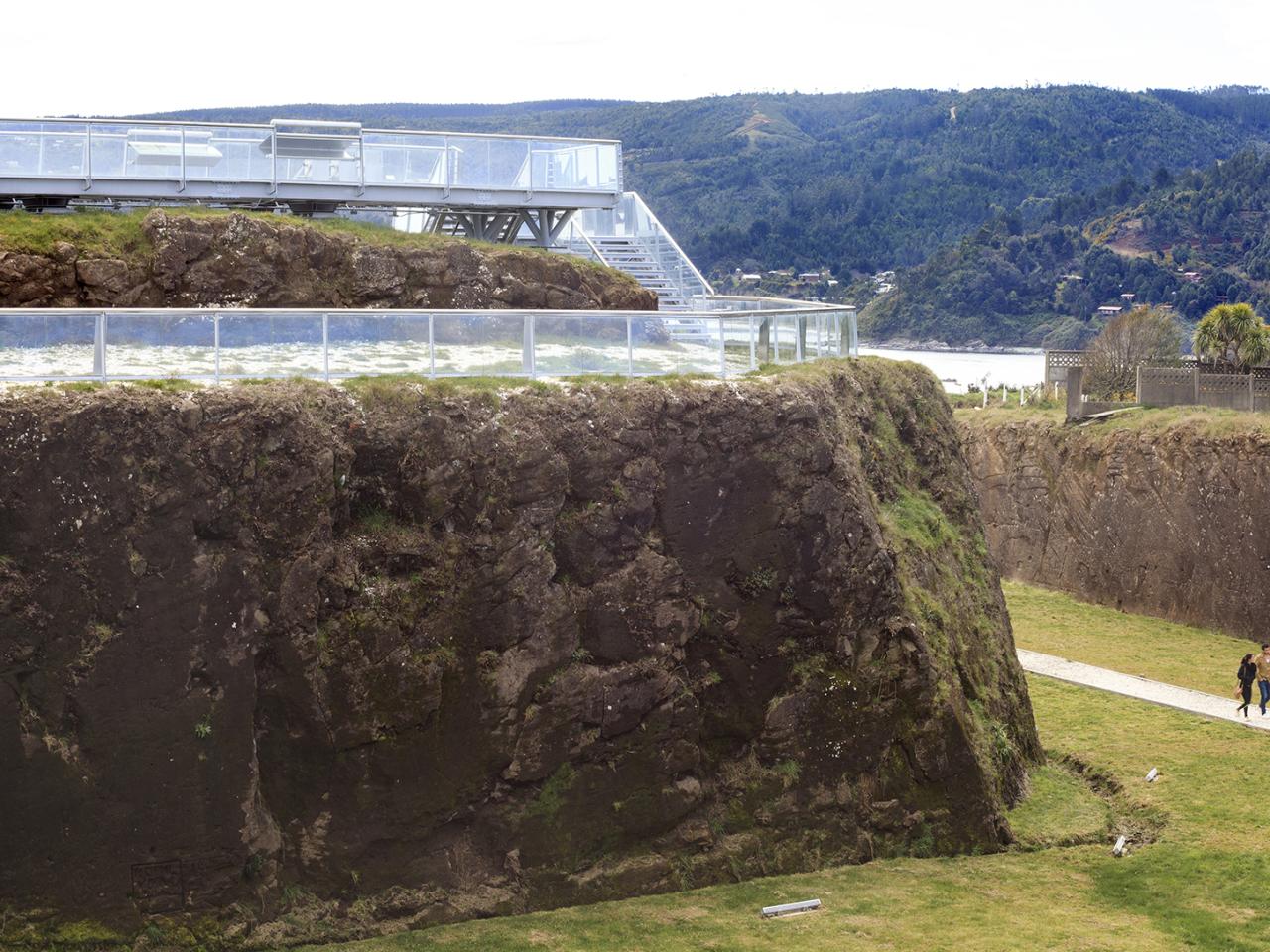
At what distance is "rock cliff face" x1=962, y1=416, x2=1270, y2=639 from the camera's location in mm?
41125

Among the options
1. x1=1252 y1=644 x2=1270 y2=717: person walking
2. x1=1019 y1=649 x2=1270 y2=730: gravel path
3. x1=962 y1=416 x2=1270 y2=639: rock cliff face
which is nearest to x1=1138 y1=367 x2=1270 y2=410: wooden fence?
x1=962 y1=416 x2=1270 y2=639: rock cliff face

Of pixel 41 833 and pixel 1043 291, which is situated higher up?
pixel 1043 291

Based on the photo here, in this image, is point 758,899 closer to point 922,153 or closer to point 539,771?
point 539,771

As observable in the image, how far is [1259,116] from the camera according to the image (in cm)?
18062

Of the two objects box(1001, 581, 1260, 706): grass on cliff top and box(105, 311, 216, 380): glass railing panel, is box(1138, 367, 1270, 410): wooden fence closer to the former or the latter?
box(1001, 581, 1260, 706): grass on cliff top

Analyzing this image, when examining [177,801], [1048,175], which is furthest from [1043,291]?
[177,801]


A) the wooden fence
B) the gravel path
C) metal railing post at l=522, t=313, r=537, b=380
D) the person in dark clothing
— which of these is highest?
metal railing post at l=522, t=313, r=537, b=380

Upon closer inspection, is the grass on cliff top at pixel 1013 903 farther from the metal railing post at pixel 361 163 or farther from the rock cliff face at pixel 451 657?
the metal railing post at pixel 361 163

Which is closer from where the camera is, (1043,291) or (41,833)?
Answer: (41,833)

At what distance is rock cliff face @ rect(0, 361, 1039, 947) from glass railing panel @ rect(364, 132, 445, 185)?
285 inches

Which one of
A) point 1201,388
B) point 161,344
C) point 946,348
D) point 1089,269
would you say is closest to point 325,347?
point 161,344

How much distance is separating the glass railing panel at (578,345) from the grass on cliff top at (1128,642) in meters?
16.5

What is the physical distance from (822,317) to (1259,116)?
6695 inches

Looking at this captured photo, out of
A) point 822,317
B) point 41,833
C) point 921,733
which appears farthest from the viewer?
point 822,317
